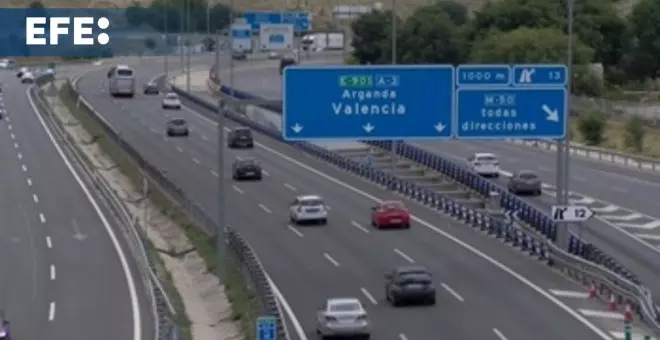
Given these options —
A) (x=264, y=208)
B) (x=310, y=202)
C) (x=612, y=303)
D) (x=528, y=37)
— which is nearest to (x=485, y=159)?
(x=264, y=208)

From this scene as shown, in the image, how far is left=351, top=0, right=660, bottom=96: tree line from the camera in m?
99.2

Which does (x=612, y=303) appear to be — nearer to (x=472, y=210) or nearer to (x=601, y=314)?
(x=601, y=314)

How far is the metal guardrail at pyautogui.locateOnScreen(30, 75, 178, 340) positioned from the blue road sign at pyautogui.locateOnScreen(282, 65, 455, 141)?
5882mm

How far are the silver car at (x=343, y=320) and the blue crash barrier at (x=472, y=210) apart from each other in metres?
8.91

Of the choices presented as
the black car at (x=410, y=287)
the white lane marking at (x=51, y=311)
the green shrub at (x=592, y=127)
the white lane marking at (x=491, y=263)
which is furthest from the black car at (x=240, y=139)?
the black car at (x=410, y=287)

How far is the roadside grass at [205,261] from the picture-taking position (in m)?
37.6

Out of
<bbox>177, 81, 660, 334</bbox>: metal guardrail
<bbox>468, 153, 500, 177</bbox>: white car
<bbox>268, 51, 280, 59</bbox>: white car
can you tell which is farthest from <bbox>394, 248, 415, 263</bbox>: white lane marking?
<bbox>268, 51, 280, 59</bbox>: white car

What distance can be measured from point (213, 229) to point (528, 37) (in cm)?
5067

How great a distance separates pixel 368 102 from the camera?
40.8m

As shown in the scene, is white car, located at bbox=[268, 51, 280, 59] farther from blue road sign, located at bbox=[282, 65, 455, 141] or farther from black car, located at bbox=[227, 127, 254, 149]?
blue road sign, located at bbox=[282, 65, 455, 141]

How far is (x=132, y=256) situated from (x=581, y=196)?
2366 cm

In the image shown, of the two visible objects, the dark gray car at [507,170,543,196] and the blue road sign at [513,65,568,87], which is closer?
the blue road sign at [513,65,568,87]

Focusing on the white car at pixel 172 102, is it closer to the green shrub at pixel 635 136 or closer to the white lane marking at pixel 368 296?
the green shrub at pixel 635 136

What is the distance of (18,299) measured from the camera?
136 feet
